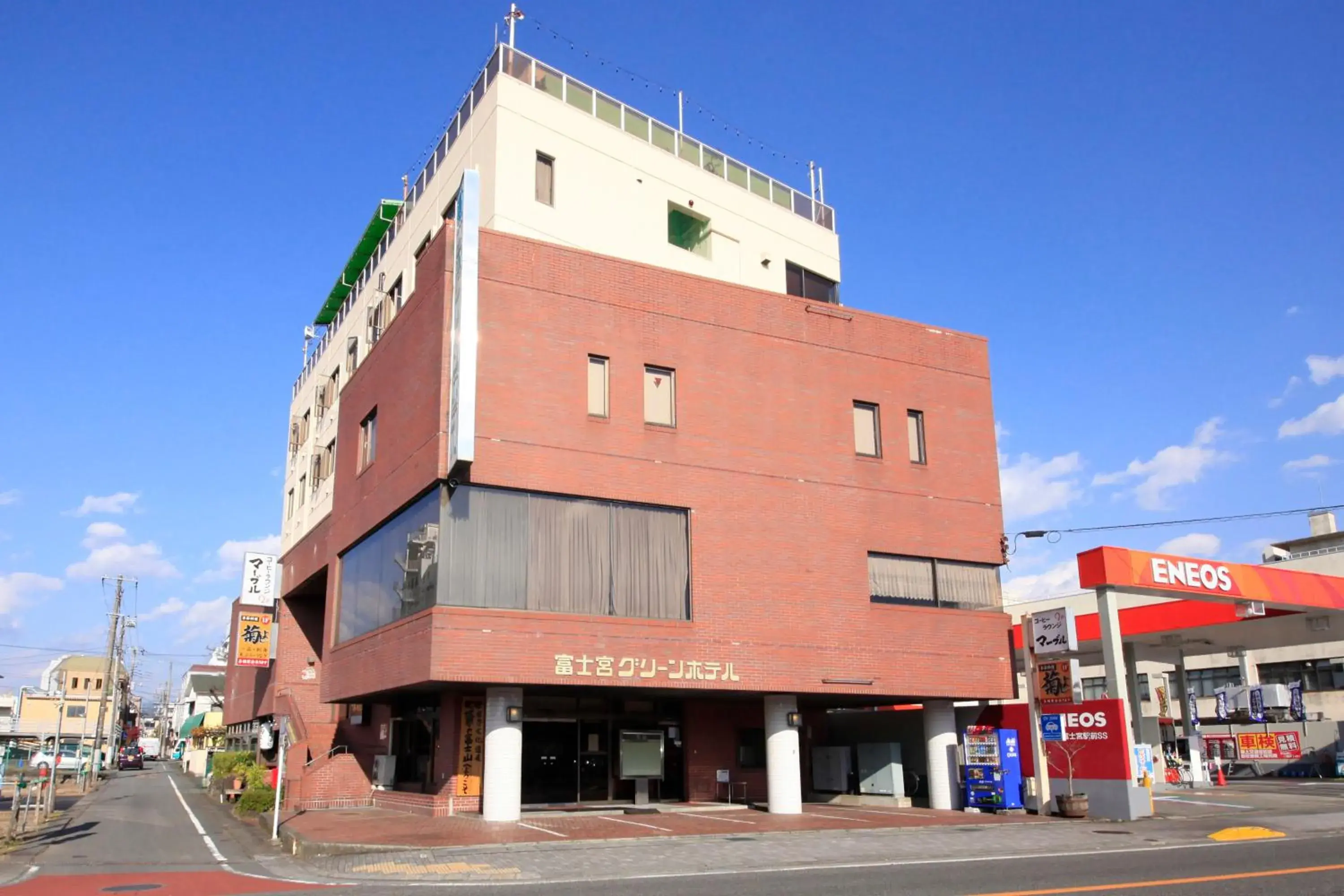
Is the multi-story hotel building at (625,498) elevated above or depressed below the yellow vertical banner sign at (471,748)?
above

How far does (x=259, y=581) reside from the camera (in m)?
42.6

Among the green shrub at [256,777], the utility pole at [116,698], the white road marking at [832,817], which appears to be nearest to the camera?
the white road marking at [832,817]

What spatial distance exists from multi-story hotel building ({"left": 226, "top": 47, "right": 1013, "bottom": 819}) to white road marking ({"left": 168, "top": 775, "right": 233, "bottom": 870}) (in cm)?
296

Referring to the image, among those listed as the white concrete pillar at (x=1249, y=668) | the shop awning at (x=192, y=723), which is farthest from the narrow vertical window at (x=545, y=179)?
the shop awning at (x=192, y=723)

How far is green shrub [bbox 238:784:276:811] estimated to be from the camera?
29.4 meters

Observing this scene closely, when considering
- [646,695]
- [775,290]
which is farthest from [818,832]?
[775,290]

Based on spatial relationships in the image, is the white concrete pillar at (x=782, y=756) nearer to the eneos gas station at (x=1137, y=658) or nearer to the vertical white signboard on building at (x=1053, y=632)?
the eneos gas station at (x=1137, y=658)

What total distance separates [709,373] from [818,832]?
444 inches

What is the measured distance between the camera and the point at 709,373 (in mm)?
26625

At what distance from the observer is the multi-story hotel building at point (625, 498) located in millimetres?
23328

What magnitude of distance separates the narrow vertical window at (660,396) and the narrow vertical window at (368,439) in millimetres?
8345

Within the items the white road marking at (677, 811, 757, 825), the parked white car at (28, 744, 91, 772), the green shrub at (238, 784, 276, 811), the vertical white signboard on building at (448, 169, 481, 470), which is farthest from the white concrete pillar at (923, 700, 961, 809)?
the parked white car at (28, 744, 91, 772)

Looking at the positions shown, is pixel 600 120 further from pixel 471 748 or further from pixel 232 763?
pixel 232 763

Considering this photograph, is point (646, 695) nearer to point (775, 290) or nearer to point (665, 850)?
point (665, 850)
